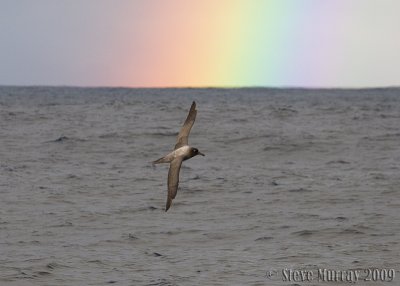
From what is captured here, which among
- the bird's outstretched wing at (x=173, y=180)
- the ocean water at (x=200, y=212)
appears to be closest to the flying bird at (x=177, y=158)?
the bird's outstretched wing at (x=173, y=180)

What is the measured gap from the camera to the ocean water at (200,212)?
16875 mm

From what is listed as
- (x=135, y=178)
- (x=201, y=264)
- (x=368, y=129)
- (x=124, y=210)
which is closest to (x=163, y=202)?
(x=124, y=210)

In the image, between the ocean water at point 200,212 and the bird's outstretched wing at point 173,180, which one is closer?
the bird's outstretched wing at point 173,180

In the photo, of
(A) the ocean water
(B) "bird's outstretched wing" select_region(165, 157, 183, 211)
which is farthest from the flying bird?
(A) the ocean water

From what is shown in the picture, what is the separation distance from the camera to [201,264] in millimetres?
17109

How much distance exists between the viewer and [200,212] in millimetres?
23422

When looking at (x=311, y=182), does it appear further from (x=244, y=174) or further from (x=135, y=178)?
(x=135, y=178)

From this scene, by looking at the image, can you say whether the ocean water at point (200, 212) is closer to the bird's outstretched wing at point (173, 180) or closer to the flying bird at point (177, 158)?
the flying bird at point (177, 158)

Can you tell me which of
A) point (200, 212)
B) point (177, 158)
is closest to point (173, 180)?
point (177, 158)

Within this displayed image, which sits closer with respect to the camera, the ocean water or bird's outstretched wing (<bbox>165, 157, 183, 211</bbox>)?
bird's outstretched wing (<bbox>165, 157, 183, 211</bbox>)

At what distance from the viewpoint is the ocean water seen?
16875 millimetres

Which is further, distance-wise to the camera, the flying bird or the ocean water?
the ocean water

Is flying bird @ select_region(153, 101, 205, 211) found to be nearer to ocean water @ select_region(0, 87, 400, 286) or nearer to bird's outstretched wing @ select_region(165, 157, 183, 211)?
bird's outstretched wing @ select_region(165, 157, 183, 211)

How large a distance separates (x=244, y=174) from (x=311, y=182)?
133 inches
